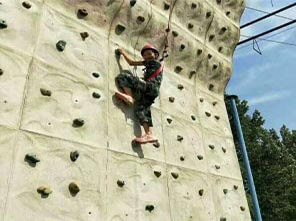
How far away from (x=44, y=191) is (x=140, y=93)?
71.6 inches

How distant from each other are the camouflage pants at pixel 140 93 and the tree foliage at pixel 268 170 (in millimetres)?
16008

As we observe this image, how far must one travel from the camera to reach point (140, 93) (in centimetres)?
438

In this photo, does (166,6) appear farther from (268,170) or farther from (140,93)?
(268,170)

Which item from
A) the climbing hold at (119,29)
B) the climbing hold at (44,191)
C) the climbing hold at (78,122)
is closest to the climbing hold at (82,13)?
the climbing hold at (119,29)

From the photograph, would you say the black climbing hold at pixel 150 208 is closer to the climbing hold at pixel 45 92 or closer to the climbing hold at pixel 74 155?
the climbing hold at pixel 74 155

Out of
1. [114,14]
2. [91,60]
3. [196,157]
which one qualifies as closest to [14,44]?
[91,60]

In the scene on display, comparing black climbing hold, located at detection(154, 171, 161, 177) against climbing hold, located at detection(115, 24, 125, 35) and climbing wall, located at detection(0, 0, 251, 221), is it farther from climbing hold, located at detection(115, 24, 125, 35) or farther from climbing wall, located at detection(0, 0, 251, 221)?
climbing hold, located at detection(115, 24, 125, 35)

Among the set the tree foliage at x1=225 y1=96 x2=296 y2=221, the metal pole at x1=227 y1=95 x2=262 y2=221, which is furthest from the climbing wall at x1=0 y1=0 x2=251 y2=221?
the tree foliage at x1=225 y1=96 x2=296 y2=221

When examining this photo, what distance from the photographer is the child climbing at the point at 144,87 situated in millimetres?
4277

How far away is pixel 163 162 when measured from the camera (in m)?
4.44

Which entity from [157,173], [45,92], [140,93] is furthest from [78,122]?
[157,173]

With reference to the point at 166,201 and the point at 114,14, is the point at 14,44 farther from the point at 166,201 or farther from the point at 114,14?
the point at 166,201

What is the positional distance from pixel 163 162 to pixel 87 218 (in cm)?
142

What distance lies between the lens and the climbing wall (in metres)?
3.07
